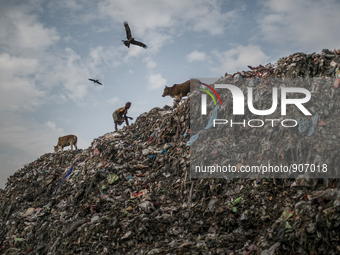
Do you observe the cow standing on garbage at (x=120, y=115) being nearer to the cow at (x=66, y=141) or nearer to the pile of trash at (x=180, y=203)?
the pile of trash at (x=180, y=203)

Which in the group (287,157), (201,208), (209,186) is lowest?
(201,208)

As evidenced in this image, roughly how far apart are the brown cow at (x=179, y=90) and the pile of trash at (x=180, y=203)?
2.16 m

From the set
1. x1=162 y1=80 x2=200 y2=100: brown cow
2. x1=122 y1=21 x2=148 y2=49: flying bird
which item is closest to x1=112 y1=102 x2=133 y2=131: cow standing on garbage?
x1=162 y1=80 x2=200 y2=100: brown cow

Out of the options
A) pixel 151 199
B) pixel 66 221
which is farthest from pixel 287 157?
pixel 66 221

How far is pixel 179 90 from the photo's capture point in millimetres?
13359

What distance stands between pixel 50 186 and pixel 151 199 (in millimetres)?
6114

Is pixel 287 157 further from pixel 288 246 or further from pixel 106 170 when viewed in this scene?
pixel 106 170

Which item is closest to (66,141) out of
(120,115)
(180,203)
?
(120,115)

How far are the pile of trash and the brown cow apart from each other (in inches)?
85.0

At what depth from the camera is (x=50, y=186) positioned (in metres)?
11.9

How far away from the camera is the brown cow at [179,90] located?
1309cm

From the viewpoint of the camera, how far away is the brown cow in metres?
13.1

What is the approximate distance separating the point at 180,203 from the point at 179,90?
6984 mm

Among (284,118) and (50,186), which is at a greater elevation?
(284,118)
